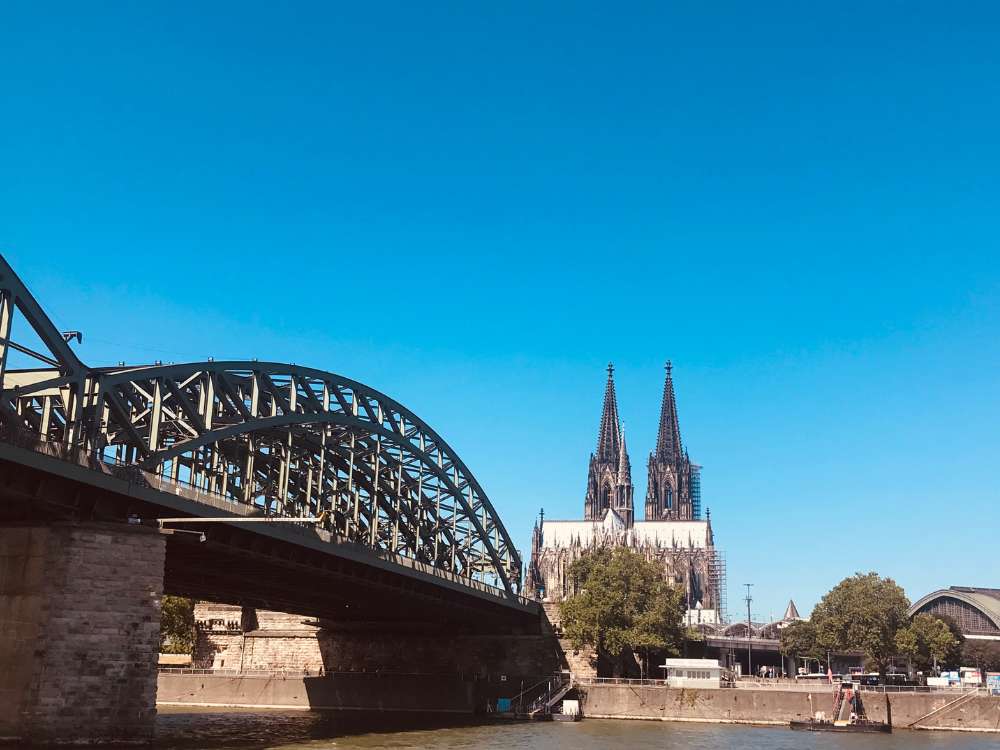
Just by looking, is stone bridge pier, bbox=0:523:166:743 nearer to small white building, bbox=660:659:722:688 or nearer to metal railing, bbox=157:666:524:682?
metal railing, bbox=157:666:524:682

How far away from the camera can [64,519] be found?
41469 millimetres

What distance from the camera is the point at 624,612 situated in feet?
314

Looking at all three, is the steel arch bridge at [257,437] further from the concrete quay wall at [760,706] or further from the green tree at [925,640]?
the green tree at [925,640]

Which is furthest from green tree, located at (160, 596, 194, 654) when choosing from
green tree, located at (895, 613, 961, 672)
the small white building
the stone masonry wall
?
green tree, located at (895, 613, 961, 672)

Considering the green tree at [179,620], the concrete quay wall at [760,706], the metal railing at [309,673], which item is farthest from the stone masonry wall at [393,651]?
the concrete quay wall at [760,706]

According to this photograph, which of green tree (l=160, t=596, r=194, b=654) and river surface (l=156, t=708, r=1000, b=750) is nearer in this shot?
river surface (l=156, t=708, r=1000, b=750)

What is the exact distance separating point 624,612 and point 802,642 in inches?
1728

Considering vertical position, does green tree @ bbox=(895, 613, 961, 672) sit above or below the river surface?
above

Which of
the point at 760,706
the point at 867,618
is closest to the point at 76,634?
the point at 760,706

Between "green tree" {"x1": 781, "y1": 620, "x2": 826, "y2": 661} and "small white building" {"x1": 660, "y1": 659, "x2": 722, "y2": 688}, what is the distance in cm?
3744

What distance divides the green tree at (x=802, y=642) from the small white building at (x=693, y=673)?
1474 inches

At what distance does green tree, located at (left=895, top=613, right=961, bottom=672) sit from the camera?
102 metres

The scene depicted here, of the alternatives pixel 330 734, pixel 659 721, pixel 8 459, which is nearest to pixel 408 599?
pixel 330 734

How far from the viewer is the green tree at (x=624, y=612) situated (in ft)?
308
